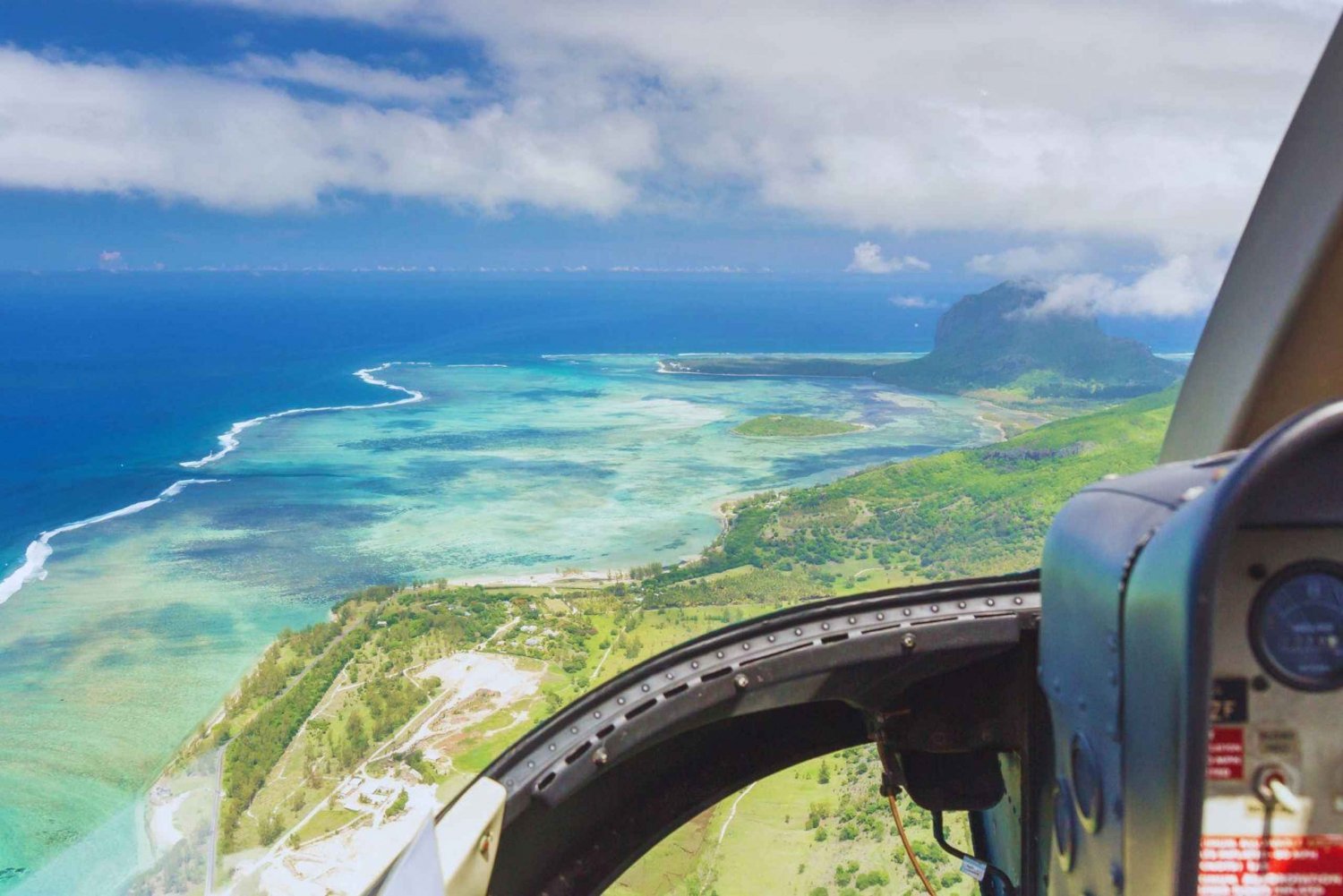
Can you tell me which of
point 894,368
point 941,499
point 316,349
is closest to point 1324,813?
point 941,499

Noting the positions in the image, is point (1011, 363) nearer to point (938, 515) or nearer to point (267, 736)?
point (938, 515)

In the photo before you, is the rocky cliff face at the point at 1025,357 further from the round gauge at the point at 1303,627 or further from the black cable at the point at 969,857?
the round gauge at the point at 1303,627

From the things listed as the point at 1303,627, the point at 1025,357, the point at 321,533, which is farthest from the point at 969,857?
the point at 1025,357

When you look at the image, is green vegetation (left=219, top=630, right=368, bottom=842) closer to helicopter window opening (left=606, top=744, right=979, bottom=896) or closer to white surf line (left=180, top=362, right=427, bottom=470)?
helicopter window opening (left=606, top=744, right=979, bottom=896)

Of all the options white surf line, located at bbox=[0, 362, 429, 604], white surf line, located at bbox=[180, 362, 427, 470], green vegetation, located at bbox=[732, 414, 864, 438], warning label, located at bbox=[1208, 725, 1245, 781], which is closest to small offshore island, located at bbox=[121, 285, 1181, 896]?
warning label, located at bbox=[1208, 725, 1245, 781]

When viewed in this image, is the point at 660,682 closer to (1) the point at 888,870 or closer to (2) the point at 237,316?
(1) the point at 888,870

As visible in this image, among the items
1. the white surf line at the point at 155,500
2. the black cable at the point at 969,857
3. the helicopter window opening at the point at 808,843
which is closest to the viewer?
the black cable at the point at 969,857

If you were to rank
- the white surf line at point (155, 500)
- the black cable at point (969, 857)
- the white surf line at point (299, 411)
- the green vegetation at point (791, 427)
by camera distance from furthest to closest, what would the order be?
the white surf line at point (299, 411) < the green vegetation at point (791, 427) < the white surf line at point (155, 500) < the black cable at point (969, 857)

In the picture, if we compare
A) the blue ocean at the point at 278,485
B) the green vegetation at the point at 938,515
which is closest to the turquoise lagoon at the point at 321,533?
the blue ocean at the point at 278,485
